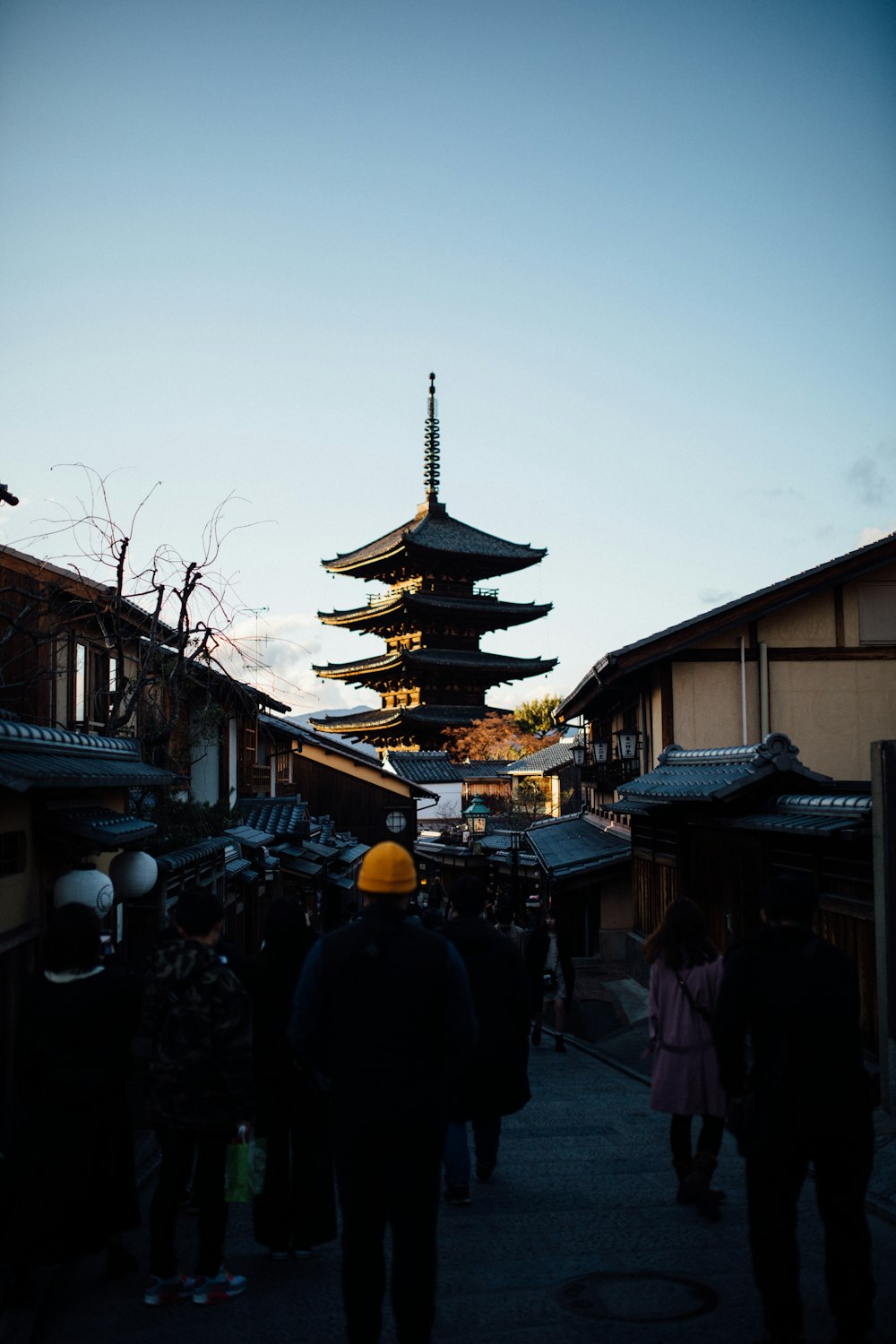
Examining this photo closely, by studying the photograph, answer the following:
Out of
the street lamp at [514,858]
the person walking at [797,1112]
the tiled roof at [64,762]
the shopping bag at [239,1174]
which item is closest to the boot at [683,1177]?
the person walking at [797,1112]

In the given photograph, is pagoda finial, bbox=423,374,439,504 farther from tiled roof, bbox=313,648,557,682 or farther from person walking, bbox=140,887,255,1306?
person walking, bbox=140,887,255,1306

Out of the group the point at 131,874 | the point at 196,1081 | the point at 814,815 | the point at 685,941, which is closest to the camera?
the point at 196,1081

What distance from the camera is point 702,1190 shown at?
5.58 m

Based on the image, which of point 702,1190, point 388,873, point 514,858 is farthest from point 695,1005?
point 514,858

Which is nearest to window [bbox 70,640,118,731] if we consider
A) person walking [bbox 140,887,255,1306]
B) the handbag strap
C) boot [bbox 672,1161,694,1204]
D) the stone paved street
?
the stone paved street

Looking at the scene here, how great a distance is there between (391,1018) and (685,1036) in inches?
109

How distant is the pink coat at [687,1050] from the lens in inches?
231

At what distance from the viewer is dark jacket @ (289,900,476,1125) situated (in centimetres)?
366

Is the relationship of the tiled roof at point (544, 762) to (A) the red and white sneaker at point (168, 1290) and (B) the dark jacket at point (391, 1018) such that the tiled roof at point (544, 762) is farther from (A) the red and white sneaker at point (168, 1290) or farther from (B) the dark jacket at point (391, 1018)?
(B) the dark jacket at point (391, 1018)

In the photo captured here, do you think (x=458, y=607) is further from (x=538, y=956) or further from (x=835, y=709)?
(x=538, y=956)

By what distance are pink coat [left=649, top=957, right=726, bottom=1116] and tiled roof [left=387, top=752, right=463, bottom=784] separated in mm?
37708

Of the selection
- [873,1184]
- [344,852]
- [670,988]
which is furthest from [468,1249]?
[344,852]

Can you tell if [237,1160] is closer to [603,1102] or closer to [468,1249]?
[468,1249]

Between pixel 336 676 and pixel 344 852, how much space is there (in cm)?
2514
